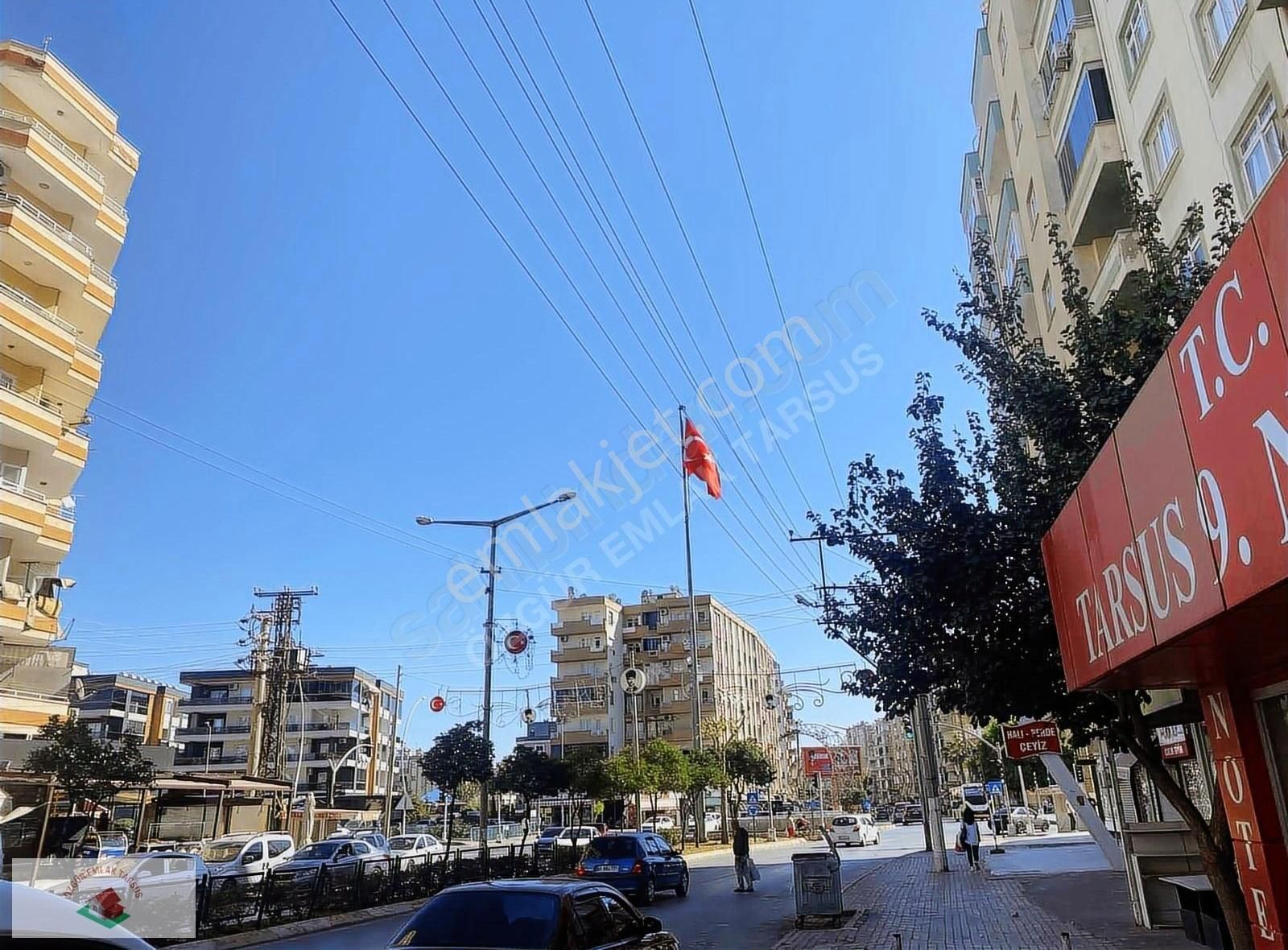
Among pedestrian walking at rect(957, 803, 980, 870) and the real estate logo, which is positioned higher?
the real estate logo

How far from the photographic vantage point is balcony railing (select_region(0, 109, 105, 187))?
80.1 feet

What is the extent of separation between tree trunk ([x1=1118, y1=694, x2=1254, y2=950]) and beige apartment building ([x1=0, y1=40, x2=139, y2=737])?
25384mm

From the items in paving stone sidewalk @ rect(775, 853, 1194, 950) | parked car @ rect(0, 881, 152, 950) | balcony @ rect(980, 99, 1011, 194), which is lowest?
paving stone sidewalk @ rect(775, 853, 1194, 950)

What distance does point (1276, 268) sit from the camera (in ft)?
12.6

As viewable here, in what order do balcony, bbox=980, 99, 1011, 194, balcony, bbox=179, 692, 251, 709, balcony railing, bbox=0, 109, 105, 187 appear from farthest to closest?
balcony, bbox=179, 692, 251, 709 < balcony, bbox=980, 99, 1011, 194 < balcony railing, bbox=0, 109, 105, 187

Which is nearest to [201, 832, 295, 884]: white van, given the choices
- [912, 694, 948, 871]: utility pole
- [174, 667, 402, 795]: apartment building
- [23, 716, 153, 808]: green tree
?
[23, 716, 153, 808]: green tree

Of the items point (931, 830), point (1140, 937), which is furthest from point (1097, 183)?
point (931, 830)

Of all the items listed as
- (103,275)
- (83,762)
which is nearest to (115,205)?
(103,275)

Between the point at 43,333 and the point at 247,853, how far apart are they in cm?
1550

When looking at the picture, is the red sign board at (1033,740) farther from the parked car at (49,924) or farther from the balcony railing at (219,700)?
the balcony railing at (219,700)

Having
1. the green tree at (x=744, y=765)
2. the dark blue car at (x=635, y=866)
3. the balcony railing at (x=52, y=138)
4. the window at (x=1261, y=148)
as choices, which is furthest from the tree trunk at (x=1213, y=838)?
the green tree at (x=744, y=765)

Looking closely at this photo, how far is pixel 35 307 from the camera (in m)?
24.9

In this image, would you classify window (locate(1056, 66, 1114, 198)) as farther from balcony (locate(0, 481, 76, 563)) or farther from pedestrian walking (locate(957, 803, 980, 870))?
balcony (locate(0, 481, 76, 563))

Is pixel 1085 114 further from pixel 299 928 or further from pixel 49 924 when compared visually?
pixel 49 924
